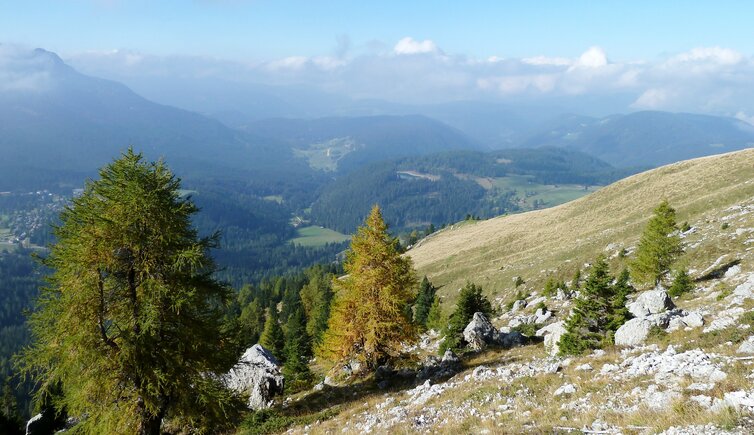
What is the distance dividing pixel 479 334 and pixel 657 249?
55.3ft

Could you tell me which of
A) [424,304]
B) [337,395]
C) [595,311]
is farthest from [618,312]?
[424,304]

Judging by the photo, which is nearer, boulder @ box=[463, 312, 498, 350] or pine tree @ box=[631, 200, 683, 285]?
boulder @ box=[463, 312, 498, 350]

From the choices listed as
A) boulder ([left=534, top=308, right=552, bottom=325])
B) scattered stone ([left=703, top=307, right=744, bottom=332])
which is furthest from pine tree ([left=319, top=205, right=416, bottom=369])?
boulder ([left=534, top=308, right=552, bottom=325])

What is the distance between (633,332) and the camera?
1838 cm

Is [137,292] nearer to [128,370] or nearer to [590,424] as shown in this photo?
[128,370]

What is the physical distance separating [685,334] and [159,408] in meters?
20.1

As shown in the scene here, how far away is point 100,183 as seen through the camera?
14.0 metres

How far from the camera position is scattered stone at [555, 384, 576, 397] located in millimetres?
12430

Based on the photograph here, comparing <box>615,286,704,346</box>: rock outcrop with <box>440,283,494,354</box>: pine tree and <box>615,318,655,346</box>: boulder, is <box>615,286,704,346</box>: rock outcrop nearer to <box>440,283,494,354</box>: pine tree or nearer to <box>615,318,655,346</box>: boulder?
<box>615,318,655,346</box>: boulder

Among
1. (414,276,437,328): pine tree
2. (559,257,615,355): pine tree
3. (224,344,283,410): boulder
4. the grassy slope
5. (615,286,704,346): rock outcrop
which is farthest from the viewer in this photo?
the grassy slope

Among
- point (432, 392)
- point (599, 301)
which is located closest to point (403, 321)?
point (432, 392)

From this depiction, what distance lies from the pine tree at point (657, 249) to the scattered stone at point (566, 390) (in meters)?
25.2

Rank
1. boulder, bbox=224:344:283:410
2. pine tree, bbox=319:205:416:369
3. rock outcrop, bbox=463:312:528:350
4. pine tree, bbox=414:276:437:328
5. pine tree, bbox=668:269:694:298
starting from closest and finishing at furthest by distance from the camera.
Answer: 1. pine tree, bbox=319:205:416:369
2. boulder, bbox=224:344:283:410
3. rock outcrop, bbox=463:312:528:350
4. pine tree, bbox=668:269:694:298
5. pine tree, bbox=414:276:437:328

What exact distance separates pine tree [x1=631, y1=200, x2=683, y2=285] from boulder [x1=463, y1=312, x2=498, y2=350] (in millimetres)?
15044
